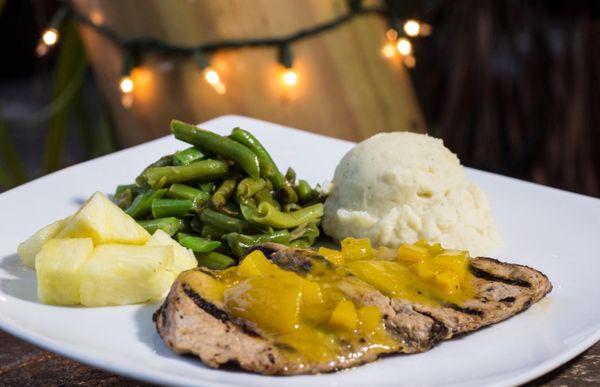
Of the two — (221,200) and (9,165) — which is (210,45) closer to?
(9,165)

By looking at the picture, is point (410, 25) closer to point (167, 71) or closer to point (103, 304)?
point (167, 71)

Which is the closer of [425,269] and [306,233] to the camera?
[425,269]

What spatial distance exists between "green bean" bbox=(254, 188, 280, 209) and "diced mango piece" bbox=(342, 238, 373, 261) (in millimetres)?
724

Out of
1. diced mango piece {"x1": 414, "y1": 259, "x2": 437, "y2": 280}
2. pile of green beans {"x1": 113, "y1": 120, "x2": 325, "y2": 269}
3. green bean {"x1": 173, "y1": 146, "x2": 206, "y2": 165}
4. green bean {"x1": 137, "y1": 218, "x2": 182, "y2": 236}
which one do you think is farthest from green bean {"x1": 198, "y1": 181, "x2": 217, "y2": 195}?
diced mango piece {"x1": 414, "y1": 259, "x2": 437, "y2": 280}

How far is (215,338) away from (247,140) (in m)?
1.48

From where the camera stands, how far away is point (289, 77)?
18.9 feet

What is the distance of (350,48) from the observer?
605cm

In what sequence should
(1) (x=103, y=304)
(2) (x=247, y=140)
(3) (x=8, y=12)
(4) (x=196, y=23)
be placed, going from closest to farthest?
(1) (x=103, y=304) → (2) (x=247, y=140) → (4) (x=196, y=23) → (3) (x=8, y=12)

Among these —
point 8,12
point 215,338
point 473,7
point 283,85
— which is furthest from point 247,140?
point 8,12

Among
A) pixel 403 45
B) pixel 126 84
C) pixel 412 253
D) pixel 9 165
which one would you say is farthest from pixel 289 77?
pixel 412 253

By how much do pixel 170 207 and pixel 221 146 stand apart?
14.8 inches

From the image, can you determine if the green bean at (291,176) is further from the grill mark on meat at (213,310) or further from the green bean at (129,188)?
the grill mark on meat at (213,310)

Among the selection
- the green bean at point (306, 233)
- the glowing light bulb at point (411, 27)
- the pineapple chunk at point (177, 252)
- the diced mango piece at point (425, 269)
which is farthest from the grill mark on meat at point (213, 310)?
the glowing light bulb at point (411, 27)

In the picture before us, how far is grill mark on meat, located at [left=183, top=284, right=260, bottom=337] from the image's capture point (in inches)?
104
